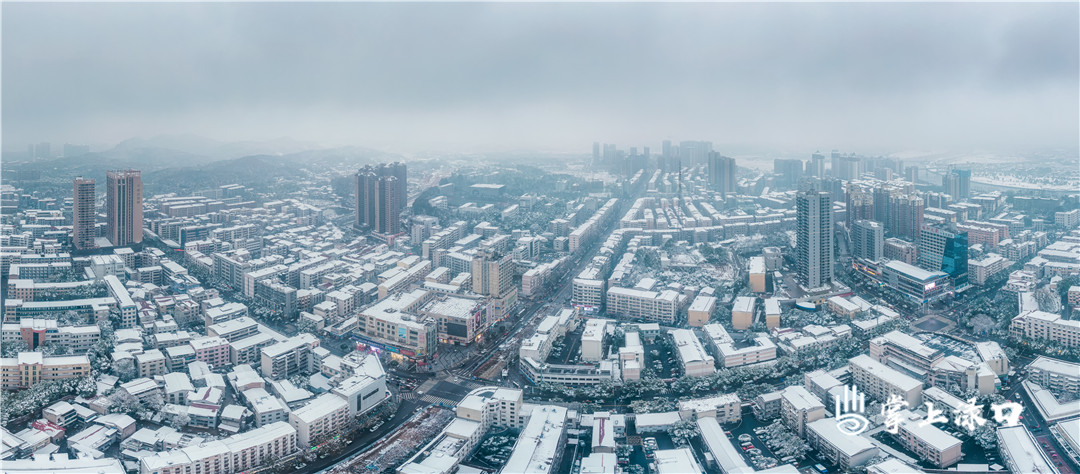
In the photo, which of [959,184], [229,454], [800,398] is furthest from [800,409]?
[959,184]

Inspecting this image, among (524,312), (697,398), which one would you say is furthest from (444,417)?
(524,312)

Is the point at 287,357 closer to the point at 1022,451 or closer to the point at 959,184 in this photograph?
the point at 1022,451

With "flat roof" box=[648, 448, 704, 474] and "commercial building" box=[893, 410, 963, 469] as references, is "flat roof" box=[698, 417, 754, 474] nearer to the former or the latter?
"flat roof" box=[648, 448, 704, 474]

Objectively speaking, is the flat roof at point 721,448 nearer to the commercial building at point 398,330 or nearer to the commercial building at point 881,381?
the commercial building at point 881,381

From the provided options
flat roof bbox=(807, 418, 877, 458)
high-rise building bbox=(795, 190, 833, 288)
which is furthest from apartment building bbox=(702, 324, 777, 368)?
high-rise building bbox=(795, 190, 833, 288)

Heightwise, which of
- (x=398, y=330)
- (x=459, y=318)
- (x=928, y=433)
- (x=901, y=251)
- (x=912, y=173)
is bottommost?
(x=928, y=433)
